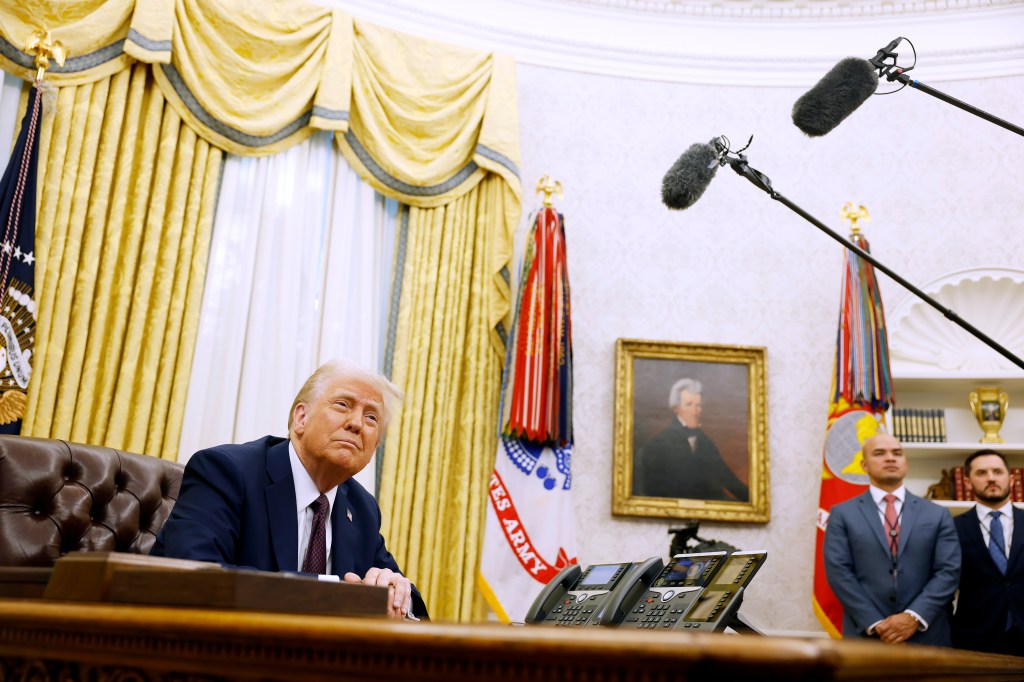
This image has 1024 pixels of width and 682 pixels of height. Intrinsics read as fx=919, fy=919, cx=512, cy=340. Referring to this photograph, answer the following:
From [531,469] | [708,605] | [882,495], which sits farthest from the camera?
[531,469]

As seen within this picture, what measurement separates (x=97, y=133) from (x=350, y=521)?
135 inches

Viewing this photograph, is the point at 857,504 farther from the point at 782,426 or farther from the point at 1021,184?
the point at 1021,184

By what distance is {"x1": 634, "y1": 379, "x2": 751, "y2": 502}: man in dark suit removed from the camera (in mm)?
6117

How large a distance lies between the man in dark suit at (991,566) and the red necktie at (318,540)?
3.92 m

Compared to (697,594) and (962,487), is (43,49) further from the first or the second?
(962,487)

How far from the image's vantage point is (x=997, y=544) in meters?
5.09

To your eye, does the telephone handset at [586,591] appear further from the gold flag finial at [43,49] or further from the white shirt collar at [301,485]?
the gold flag finial at [43,49]

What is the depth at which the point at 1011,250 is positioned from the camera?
6438 millimetres

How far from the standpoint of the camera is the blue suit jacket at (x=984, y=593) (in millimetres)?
4883

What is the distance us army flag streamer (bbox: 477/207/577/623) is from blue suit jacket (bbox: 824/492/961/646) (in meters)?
1.57

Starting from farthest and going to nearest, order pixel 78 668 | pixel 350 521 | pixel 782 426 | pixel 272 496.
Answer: pixel 782 426 → pixel 350 521 → pixel 272 496 → pixel 78 668

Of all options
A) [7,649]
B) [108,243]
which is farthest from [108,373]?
[7,649]

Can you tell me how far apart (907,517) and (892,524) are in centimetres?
9

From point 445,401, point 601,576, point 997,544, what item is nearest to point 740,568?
point 601,576
